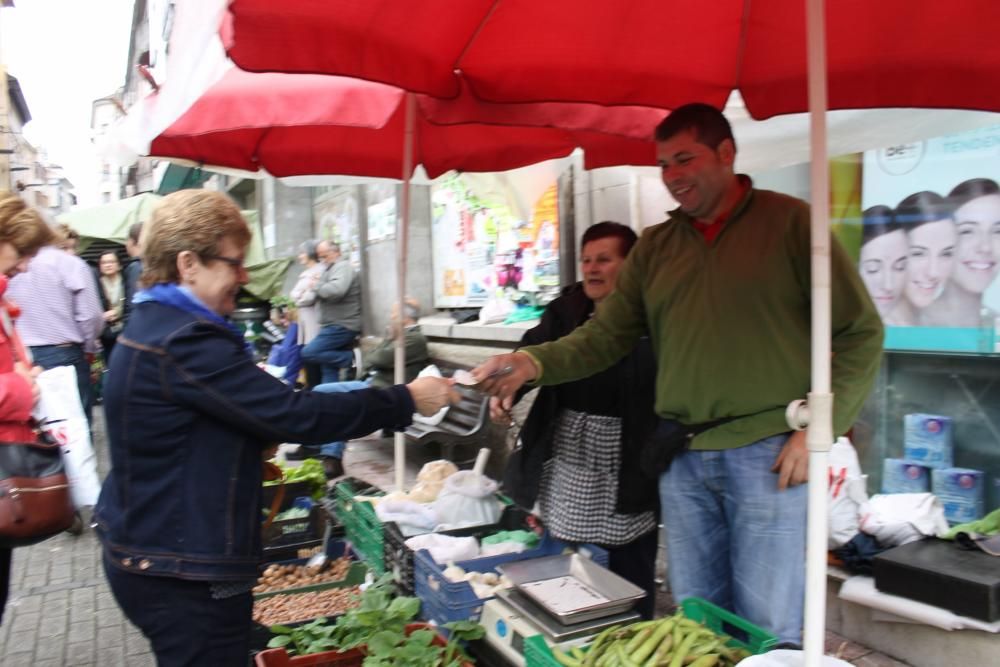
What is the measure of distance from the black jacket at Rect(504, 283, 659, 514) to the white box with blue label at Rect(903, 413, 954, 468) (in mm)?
1955

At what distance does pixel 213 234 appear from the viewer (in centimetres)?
209

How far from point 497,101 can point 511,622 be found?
1996 millimetres

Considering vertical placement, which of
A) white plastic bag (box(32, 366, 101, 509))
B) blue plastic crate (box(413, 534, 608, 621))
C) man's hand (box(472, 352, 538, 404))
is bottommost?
blue plastic crate (box(413, 534, 608, 621))

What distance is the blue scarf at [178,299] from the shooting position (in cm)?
205

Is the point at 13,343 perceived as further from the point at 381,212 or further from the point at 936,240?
the point at 381,212

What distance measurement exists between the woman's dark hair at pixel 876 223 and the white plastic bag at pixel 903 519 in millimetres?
1492

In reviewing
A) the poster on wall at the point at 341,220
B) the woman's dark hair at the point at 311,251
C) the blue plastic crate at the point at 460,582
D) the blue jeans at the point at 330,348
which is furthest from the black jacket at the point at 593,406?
the poster on wall at the point at 341,220

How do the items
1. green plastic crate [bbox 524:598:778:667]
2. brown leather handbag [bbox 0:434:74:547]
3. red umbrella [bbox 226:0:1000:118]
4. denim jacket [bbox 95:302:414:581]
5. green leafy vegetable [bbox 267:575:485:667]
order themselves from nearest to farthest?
denim jacket [bbox 95:302:414:581], green plastic crate [bbox 524:598:778:667], red umbrella [bbox 226:0:1000:118], green leafy vegetable [bbox 267:575:485:667], brown leather handbag [bbox 0:434:74:547]

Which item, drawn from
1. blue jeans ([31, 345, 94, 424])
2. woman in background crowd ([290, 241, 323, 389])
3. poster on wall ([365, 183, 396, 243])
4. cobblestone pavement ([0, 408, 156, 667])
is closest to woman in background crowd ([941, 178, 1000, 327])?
cobblestone pavement ([0, 408, 156, 667])

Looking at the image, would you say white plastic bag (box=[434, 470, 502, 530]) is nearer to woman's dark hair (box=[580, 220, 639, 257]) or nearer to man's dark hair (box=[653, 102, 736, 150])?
woman's dark hair (box=[580, 220, 639, 257])

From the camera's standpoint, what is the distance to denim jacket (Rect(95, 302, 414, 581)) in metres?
2.01

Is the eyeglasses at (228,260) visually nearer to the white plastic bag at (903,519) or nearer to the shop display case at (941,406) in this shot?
the white plastic bag at (903,519)

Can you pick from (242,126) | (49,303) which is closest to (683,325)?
(242,126)

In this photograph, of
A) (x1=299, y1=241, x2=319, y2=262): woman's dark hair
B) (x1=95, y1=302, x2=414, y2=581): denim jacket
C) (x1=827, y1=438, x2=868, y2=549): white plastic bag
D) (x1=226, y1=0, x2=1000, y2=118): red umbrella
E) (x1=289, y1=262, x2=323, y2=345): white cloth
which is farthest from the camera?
(x1=299, y1=241, x2=319, y2=262): woman's dark hair
